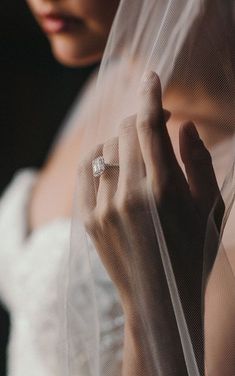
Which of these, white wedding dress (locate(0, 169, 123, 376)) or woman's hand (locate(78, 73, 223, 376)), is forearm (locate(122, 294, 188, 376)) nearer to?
woman's hand (locate(78, 73, 223, 376))

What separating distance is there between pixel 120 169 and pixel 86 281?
0.51 ft

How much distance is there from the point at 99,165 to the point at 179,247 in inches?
4.3

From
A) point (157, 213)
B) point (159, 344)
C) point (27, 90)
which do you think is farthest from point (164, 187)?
point (27, 90)

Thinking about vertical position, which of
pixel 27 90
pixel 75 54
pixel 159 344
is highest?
pixel 75 54

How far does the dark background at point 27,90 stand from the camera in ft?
5.40

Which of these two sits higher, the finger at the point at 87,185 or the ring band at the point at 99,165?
the ring band at the point at 99,165

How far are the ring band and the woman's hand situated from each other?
0.02 m

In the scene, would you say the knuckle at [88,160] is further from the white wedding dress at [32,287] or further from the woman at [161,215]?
the white wedding dress at [32,287]

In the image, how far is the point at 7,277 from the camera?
1126 mm

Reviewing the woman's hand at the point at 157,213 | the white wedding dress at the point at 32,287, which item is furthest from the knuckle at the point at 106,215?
the white wedding dress at the point at 32,287

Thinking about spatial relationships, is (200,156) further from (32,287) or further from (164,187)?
(32,287)

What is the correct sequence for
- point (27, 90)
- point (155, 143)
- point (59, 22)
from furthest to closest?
point (27, 90) → point (59, 22) → point (155, 143)

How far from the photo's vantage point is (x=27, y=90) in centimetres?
170

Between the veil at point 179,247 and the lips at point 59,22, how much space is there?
269 mm
